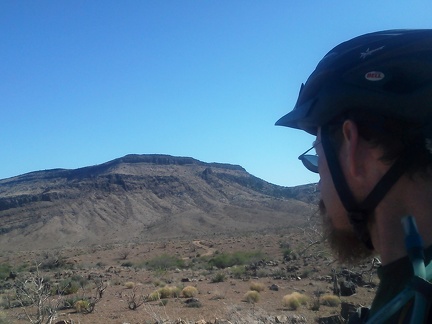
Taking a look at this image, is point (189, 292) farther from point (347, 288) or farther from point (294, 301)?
point (347, 288)

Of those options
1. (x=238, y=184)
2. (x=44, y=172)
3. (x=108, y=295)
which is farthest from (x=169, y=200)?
(x=108, y=295)

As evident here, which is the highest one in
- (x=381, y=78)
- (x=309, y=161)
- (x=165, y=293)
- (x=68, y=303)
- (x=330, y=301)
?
(x=381, y=78)

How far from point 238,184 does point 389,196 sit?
4166 inches

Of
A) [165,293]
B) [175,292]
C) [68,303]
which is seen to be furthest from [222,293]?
[68,303]

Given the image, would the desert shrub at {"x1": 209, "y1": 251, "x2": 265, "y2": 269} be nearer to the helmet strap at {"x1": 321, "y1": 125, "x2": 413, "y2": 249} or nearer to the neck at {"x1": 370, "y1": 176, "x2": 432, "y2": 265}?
the helmet strap at {"x1": 321, "y1": 125, "x2": 413, "y2": 249}

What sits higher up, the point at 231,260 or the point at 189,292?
the point at 189,292

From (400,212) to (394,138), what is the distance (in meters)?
0.24

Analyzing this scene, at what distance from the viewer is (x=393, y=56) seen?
1757 millimetres

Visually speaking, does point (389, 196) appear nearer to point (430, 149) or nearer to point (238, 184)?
point (430, 149)

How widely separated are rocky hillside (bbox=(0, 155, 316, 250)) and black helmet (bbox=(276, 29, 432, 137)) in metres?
69.0

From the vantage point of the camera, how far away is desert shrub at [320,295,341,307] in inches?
645

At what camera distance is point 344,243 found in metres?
2.02

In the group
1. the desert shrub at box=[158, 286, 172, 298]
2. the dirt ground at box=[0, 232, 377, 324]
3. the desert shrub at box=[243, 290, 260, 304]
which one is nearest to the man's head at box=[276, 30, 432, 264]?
the dirt ground at box=[0, 232, 377, 324]

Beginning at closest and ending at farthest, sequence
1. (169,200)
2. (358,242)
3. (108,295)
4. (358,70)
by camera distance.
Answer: (358,70), (358,242), (108,295), (169,200)
